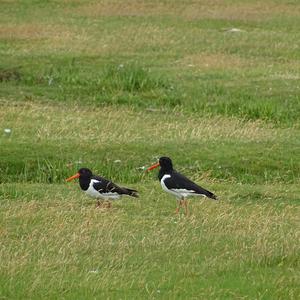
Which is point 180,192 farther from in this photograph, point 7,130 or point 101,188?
point 7,130

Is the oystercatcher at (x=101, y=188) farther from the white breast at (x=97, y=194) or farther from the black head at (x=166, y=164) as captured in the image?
the black head at (x=166, y=164)

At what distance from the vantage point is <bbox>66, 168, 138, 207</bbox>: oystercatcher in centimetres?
1565

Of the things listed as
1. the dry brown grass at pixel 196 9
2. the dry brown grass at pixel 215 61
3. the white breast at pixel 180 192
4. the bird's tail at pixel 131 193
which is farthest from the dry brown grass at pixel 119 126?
the dry brown grass at pixel 196 9

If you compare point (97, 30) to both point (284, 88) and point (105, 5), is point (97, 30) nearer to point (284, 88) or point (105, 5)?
point (105, 5)

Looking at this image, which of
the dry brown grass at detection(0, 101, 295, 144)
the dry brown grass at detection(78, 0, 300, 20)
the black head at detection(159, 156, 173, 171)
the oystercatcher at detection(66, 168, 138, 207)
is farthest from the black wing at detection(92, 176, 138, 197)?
the dry brown grass at detection(78, 0, 300, 20)

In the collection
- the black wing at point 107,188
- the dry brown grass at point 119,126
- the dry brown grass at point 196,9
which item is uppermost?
the black wing at point 107,188

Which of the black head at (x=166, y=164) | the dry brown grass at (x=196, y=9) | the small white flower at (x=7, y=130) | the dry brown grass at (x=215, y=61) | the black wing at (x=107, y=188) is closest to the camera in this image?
the black wing at (x=107, y=188)

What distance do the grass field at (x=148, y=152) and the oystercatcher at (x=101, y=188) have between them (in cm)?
23

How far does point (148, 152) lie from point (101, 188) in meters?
3.96

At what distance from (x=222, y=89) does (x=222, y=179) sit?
26.8 feet

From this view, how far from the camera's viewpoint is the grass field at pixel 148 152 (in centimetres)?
1234

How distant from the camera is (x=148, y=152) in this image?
768 inches

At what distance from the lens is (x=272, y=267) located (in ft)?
41.8

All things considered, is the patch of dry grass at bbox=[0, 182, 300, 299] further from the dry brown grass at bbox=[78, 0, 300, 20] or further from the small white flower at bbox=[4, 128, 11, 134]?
the dry brown grass at bbox=[78, 0, 300, 20]
